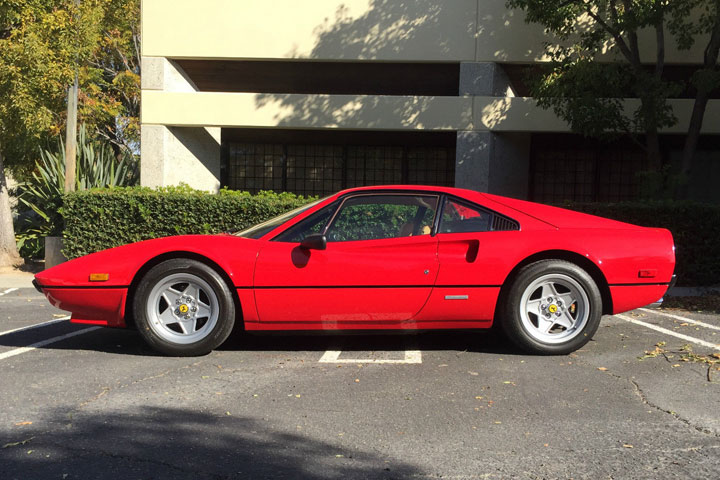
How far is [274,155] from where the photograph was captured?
60.8ft

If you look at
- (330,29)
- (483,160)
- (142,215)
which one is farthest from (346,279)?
(330,29)

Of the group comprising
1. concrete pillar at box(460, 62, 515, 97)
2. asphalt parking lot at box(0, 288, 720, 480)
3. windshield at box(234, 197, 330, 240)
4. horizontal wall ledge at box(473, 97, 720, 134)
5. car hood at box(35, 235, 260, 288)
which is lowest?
asphalt parking lot at box(0, 288, 720, 480)

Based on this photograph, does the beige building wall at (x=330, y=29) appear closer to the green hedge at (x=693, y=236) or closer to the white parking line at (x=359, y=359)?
the green hedge at (x=693, y=236)

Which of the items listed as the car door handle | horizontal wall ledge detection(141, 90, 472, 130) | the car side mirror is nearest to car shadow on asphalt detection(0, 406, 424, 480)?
the car side mirror

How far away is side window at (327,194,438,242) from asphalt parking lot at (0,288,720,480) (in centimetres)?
96

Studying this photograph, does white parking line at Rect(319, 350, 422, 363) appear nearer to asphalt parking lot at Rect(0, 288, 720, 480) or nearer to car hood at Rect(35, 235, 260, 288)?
asphalt parking lot at Rect(0, 288, 720, 480)

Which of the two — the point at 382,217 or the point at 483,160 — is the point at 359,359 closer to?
the point at 382,217

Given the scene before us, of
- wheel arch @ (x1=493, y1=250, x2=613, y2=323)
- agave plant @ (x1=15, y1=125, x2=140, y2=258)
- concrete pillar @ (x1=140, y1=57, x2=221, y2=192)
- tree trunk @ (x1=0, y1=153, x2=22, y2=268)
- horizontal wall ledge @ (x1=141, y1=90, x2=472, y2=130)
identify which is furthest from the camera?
concrete pillar @ (x1=140, y1=57, x2=221, y2=192)

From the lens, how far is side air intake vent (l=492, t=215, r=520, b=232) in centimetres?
573

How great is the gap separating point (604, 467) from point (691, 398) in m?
1.49

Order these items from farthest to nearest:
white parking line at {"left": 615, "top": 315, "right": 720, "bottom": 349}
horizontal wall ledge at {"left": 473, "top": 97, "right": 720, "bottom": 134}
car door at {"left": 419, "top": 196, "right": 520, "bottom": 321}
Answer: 1. horizontal wall ledge at {"left": 473, "top": 97, "right": 720, "bottom": 134}
2. white parking line at {"left": 615, "top": 315, "right": 720, "bottom": 349}
3. car door at {"left": 419, "top": 196, "right": 520, "bottom": 321}

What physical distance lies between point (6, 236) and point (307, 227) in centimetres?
1014

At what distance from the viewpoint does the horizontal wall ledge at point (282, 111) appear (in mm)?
14984

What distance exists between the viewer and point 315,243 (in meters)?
5.42
